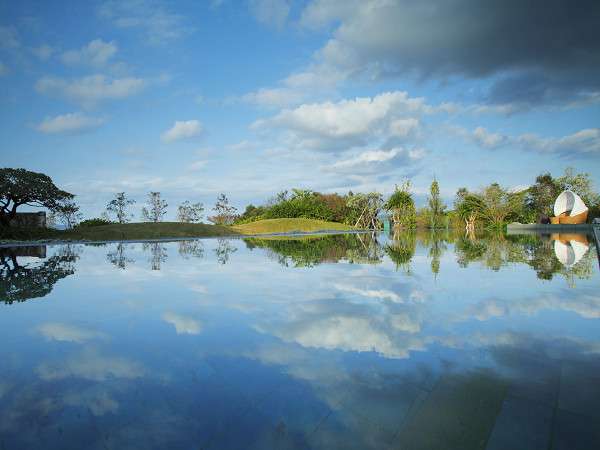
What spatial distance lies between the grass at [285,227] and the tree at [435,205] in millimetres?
10871

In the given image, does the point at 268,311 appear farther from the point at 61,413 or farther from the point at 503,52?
the point at 503,52

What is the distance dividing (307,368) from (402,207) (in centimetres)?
3618

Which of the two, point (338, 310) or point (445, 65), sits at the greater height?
point (445, 65)

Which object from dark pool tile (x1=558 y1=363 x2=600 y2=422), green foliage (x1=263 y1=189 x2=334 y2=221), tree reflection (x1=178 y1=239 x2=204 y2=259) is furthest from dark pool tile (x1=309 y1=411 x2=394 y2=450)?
green foliage (x1=263 y1=189 x2=334 y2=221)

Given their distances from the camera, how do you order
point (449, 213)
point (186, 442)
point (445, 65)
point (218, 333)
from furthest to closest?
point (449, 213) < point (445, 65) < point (218, 333) < point (186, 442)

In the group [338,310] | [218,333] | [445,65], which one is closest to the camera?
[218,333]

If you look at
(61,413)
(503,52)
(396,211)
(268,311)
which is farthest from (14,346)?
(396,211)

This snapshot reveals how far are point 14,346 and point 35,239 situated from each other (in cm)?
2048

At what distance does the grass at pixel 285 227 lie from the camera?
98.1 feet

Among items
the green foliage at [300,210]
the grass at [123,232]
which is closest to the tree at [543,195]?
the green foliage at [300,210]

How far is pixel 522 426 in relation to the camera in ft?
5.82

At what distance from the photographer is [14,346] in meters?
3.33

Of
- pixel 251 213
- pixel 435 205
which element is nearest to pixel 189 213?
pixel 251 213

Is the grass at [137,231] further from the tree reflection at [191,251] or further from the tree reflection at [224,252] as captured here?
the tree reflection at [224,252]
